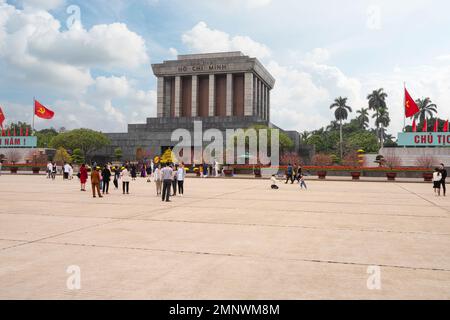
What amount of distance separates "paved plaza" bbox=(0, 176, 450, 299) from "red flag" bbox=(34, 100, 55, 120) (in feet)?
167

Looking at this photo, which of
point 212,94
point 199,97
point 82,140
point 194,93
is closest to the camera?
point 82,140

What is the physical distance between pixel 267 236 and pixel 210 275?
3.07 m

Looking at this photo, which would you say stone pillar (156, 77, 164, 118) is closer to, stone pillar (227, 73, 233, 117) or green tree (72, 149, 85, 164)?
stone pillar (227, 73, 233, 117)

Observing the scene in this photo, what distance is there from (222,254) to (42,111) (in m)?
58.8

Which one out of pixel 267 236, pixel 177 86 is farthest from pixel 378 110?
pixel 267 236

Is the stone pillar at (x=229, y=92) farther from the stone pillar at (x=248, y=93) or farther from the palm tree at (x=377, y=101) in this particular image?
the palm tree at (x=377, y=101)

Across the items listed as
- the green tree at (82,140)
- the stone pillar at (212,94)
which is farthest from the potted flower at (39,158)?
the stone pillar at (212,94)

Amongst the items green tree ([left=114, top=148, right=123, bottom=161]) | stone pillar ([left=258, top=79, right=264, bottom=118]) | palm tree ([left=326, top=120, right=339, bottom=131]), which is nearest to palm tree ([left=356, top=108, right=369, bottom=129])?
palm tree ([left=326, top=120, right=339, bottom=131])

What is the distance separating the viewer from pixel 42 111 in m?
57.7

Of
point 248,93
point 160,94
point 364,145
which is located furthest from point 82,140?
point 364,145

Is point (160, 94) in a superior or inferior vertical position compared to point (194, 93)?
superior

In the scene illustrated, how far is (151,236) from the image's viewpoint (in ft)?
26.0

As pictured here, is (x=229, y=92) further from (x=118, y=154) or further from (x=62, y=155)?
(x=62, y=155)

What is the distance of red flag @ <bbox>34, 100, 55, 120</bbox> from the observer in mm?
57125
